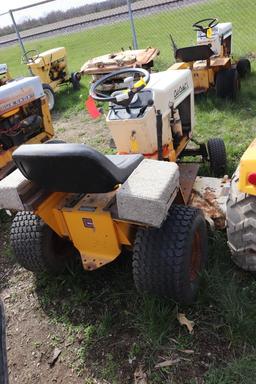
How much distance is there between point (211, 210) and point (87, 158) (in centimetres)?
141

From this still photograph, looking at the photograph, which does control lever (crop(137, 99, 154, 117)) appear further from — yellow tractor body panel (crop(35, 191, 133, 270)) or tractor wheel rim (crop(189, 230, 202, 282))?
tractor wheel rim (crop(189, 230, 202, 282))

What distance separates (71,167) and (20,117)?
9.53ft

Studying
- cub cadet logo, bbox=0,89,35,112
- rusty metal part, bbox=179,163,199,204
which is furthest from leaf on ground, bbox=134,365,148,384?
cub cadet logo, bbox=0,89,35,112

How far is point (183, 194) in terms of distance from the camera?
3.01 m

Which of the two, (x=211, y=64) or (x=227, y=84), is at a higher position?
(x=211, y=64)

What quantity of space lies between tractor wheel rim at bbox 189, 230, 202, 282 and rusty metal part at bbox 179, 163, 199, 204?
0.57 metres

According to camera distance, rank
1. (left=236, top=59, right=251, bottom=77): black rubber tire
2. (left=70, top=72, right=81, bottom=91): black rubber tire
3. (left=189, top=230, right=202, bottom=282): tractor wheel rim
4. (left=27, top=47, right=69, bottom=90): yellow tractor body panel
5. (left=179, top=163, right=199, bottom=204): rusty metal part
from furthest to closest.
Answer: (left=70, top=72, right=81, bottom=91): black rubber tire < (left=27, top=47, right=69, bottom=90): yellow tractor body panel < (left=236, top=59, right=251, bottom=77): black rubber tire < (left=179, top=163, right=199, bottom=204): rusty metal part < (left=189, top=230, right=202, bottom=282): tractor wheel rim

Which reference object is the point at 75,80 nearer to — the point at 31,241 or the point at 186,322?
the point at 31,241

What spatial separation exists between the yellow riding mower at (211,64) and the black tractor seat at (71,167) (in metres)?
3.66

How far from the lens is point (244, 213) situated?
221cm

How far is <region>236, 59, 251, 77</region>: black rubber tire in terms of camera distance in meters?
6.55

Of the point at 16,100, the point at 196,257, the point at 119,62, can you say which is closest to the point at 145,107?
the point at 196,257

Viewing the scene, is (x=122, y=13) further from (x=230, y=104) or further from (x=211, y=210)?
(x=211, y=210)

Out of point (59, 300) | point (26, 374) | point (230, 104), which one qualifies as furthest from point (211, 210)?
point (230, 104)
